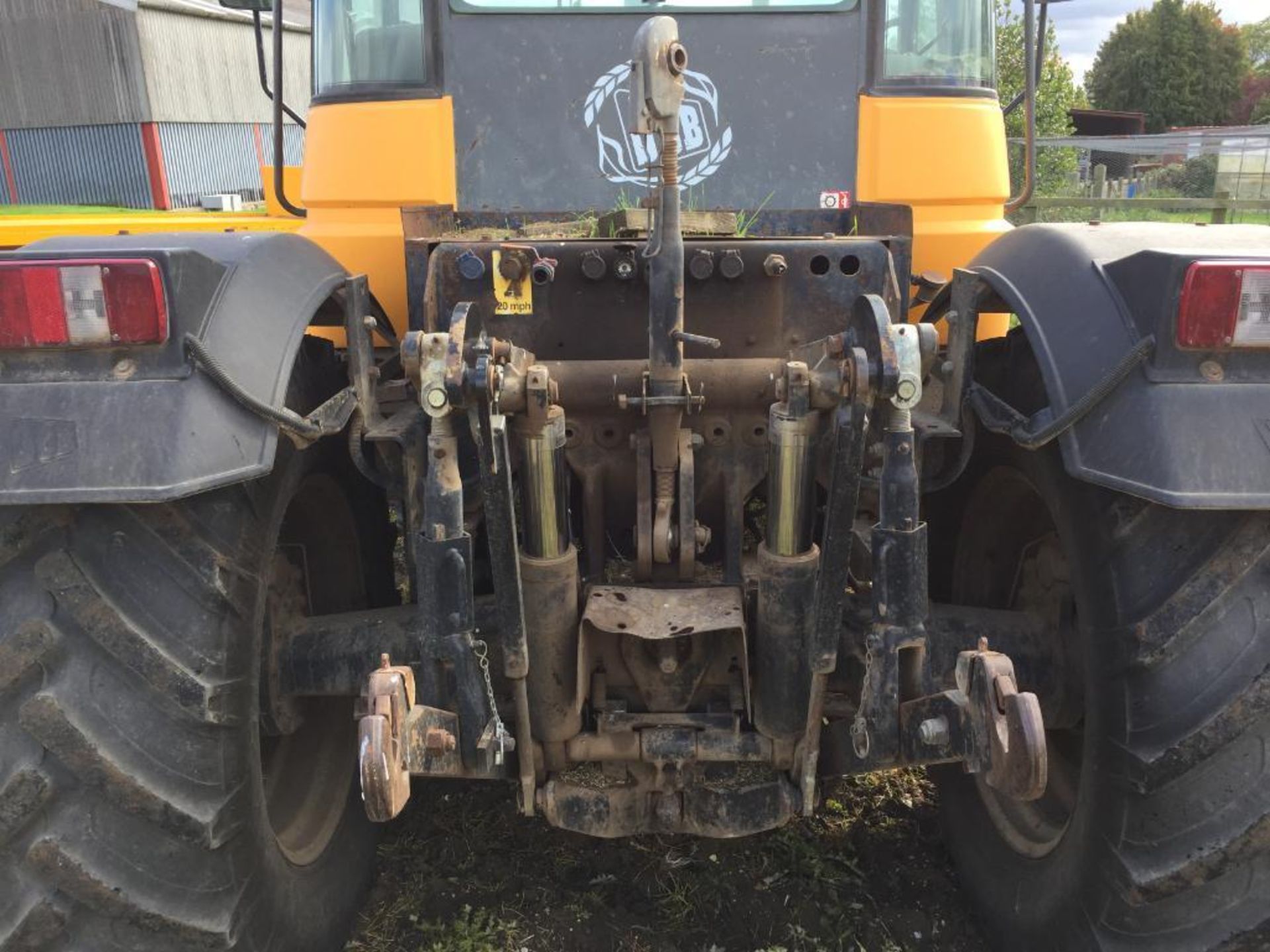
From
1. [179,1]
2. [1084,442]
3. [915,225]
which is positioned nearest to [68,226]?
[915,225]

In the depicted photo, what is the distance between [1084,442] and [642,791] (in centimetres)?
121

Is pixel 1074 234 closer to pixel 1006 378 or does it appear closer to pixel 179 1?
pixel 1006 378

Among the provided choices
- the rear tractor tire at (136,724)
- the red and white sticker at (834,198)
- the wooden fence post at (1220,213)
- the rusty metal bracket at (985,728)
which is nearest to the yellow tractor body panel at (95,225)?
the red and white sticker at (834,198)

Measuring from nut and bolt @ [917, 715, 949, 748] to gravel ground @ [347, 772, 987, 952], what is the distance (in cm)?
106

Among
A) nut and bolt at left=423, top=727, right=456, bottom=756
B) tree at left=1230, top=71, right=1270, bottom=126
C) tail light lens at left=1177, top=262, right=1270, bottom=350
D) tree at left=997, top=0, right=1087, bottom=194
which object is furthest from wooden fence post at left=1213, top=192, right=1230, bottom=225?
tree at left=1230, top=71, right=1270, bottom=126

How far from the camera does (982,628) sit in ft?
8.24

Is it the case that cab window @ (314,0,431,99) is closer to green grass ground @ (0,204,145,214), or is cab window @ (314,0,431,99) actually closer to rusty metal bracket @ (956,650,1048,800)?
rusty metal bracket @ (956,650,1048,800)

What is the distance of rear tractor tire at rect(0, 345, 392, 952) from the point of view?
1932 millimetres

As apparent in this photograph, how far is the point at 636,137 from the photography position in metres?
3.23

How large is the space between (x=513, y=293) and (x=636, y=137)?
0.93 meters

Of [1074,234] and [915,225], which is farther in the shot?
[915,225]

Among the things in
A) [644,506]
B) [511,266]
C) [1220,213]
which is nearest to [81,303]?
[511,266]

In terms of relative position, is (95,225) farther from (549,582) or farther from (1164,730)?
(1164,730)

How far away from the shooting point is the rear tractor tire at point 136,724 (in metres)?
1.93
